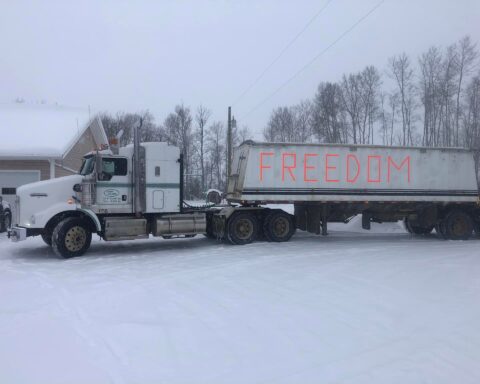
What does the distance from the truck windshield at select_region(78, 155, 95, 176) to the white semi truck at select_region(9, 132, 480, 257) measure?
27mm

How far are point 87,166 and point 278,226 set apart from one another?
6.15 m

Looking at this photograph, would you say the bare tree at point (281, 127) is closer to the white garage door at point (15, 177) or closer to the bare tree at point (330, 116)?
the bare tree at point (330, 116)

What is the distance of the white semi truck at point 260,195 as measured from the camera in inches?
448

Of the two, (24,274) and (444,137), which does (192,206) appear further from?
(444,137)

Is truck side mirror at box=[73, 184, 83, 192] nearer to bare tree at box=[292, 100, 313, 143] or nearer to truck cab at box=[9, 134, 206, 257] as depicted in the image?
truck cab at box=[9, 134, 206, 257]

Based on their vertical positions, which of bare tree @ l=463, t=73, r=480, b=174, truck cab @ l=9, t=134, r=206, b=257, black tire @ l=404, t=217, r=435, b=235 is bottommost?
black tire @ l=404, t=217, r=435, b=235

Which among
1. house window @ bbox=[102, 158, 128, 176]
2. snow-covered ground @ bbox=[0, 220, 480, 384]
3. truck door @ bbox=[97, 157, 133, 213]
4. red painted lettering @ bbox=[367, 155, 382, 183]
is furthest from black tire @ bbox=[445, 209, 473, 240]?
house window @ bbox=[102, 158, 128, 176]

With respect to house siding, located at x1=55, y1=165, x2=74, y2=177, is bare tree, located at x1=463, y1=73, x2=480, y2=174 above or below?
above

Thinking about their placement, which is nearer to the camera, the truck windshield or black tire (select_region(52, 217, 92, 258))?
black tire (select_region(52, 217, 92, 258))

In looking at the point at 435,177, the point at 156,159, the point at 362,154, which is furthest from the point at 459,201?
the point at 156,159

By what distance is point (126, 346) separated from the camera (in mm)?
4863

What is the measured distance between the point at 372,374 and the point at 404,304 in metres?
2.64

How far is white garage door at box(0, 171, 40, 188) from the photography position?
63.4 ft

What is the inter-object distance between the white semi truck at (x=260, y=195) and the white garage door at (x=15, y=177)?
885cm
